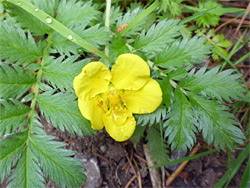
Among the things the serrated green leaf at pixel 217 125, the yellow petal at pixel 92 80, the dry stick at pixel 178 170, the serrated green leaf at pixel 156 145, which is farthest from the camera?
the dry stick at pixel 178 170

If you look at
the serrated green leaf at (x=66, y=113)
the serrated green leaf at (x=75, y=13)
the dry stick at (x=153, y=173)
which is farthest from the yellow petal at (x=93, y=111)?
the dry stick at (x=153, y=173)

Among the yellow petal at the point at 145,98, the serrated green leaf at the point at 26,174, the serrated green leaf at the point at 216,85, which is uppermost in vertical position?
the serrated green leaf at the point at 216,85

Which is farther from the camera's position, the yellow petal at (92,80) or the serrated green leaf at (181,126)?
the serrated green leaf at (181,126)

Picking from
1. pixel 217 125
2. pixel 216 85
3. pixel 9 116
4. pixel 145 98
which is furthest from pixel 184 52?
pixel 9 116

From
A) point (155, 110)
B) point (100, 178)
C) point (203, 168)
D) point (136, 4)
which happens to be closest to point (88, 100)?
point (155, 110)

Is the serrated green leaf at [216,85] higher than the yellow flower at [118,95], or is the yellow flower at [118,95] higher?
the serrated green leaf at [216,85]

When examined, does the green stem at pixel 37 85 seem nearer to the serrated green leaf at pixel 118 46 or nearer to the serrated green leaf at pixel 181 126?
the serrated green leaf at pixel 118 46

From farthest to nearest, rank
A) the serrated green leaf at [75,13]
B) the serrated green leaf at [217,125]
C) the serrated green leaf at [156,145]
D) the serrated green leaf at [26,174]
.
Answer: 1. the serrated green leaf at [156,145]
2. the serrated green leaf at [75,13]
3. the serrated green leaf at [217,125]
4. the serrated green leaf at [26,174]
